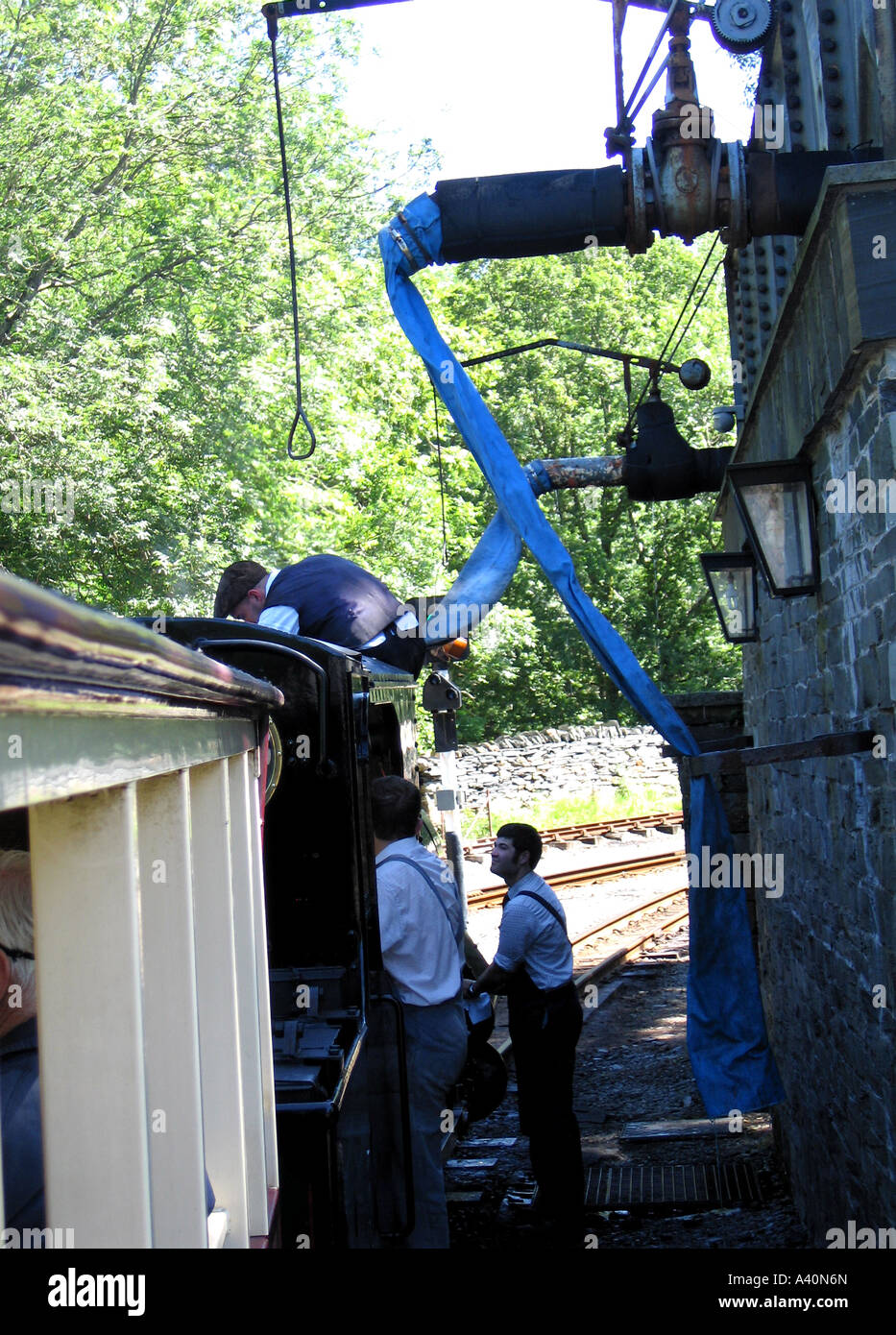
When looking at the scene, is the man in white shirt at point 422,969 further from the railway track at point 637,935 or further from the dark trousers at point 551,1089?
the railway track at point 637,935

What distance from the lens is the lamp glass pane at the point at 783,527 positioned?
4902 millimetres

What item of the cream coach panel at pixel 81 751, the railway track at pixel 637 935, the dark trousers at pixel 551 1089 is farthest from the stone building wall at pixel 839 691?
the railway track at pixel 637 935

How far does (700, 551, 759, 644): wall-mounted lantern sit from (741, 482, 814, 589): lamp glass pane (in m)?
0.81

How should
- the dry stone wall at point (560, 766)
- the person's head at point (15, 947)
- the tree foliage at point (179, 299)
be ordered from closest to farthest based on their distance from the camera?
the person's head at point (15, 947)
the tree foliage at point (179, 299)
the dry stone wall at point (560, 766)

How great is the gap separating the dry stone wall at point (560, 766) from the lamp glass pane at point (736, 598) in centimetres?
1721

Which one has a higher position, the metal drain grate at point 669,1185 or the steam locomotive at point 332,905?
the steam locomotive at point 332,905

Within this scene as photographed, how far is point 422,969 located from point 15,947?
297cm

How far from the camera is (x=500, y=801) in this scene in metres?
24.2

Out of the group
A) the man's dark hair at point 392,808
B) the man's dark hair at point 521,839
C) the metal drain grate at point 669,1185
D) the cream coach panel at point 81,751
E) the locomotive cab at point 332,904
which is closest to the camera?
the cream coach panel at point 81,751

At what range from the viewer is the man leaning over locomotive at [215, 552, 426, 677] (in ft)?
19.1

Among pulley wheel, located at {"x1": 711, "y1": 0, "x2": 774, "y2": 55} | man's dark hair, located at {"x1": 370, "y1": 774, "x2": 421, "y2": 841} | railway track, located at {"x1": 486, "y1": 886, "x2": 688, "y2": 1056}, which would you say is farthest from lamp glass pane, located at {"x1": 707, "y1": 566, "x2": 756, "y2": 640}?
railway track, located at {"x1": 486, "y1": 886, "x2": 688, "y2": 1056}

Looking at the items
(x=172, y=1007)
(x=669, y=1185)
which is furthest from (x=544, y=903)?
Answer: (x=172, y=1007)

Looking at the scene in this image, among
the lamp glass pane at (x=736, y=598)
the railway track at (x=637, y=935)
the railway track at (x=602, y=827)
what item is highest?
the lamp glass pane at (x=736, y=598)

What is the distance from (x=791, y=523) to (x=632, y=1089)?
567cm
